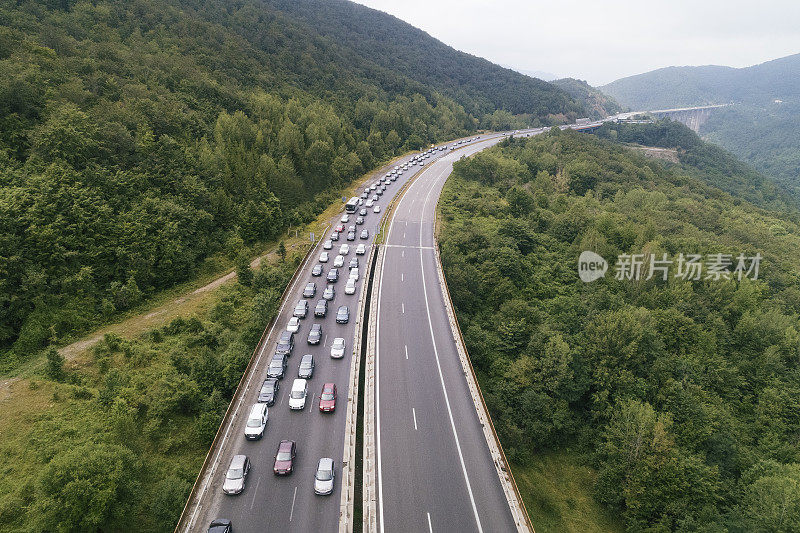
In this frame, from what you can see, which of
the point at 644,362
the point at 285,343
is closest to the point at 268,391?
the point at 285,343

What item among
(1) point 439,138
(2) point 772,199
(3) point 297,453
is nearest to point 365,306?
(3) point 297,453

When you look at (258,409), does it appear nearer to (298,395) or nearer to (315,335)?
(298,395)

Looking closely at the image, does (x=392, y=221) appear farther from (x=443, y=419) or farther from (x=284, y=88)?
(x=284, y=88)

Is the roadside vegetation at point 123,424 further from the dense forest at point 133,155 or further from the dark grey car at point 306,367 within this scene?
the dense forest at point 133,155

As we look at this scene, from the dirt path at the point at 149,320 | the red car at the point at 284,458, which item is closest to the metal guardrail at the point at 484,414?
the red car at the point at 284,458

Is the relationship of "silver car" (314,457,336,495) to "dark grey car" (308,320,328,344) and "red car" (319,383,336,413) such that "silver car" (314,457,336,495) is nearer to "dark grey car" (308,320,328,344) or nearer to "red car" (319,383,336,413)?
"red car" (319,383,336,413)
